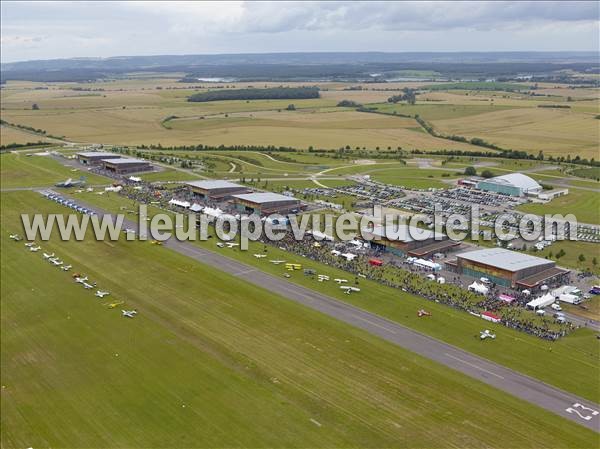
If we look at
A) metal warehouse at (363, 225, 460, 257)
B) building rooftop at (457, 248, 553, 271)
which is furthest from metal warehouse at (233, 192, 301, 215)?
building rooftop at (457, 248, 553, 271)

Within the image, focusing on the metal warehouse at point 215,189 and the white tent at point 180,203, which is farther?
the metal warehouse at point 215,189

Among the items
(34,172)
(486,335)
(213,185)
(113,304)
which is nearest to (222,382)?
(113,304)

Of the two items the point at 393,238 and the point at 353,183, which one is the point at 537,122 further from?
the point at 393,238

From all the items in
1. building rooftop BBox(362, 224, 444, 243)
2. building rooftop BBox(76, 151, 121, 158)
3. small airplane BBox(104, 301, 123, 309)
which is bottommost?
small airplane BBox(104, 301, 123, 309)

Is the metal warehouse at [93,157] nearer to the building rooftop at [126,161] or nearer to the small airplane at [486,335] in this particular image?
the building rooftop at [126,161]

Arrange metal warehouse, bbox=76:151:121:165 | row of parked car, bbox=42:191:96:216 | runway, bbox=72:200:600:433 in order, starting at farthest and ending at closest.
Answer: metal warehouse, bbox=76:151:121:165 < row of parked car, bbox=42:191:96:216 < runway, bbox=72:200:600:433

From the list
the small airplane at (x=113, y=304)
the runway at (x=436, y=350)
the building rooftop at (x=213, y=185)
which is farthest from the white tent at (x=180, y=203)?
the small airplane at (x=113, y=304)

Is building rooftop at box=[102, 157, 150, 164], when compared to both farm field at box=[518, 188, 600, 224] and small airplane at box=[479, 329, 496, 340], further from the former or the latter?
small airplane at box=[479, 329, 496, 340]
